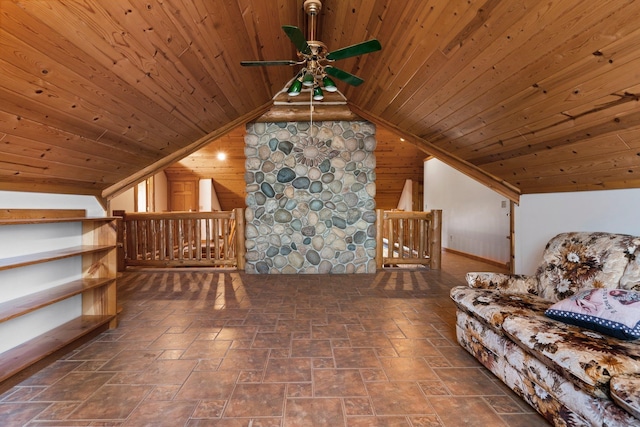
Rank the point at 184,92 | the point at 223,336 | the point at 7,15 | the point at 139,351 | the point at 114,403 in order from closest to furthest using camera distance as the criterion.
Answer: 1. the point at 7,15
2. the point at 114,403
3. the point at 139,351
4. the point at 223,336
5. the point at 184,92

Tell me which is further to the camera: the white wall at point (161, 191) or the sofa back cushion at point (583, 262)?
the white wall at point (161, 191)

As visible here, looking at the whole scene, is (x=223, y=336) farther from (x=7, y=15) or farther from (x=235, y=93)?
(x=235, y=93)

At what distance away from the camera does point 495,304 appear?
80.7 inches

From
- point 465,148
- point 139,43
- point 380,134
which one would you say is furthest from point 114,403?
point 380,134

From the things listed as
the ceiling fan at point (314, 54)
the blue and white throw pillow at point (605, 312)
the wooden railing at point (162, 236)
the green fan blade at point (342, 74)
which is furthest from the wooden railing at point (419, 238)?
the blue and white throw pillow at point (605, 312)

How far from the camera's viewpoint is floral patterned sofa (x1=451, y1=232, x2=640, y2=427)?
1271 millimetres

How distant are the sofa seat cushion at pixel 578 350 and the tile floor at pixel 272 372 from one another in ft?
1.39

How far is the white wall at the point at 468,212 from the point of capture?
5.36m

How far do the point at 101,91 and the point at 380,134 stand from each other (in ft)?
18.8

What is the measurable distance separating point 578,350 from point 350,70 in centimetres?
336

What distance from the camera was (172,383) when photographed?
1937 millimetres

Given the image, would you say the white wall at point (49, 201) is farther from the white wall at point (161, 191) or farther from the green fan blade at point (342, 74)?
the white wall at point (161, 191)

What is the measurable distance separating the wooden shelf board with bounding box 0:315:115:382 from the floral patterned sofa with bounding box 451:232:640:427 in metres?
3.10

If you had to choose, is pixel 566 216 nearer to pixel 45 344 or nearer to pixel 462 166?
pixel 462 166
